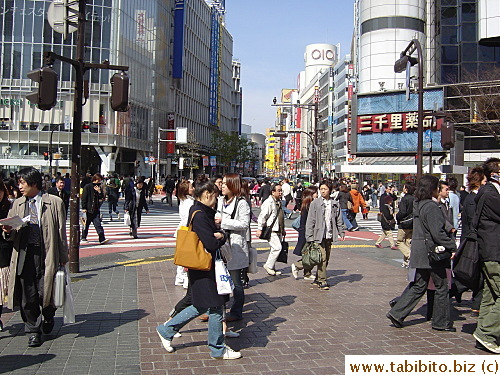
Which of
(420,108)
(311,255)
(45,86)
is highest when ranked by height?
(420,108)

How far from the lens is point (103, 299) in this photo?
7.52 metres

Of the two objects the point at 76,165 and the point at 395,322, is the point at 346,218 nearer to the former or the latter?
the point at 76,165

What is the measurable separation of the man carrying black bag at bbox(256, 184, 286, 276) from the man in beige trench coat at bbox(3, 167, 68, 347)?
398 cm

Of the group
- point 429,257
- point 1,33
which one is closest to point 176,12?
point 1,33

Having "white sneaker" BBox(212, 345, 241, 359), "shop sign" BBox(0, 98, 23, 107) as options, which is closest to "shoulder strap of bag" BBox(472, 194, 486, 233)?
"white sneaker" BBox(212, 345, 241, 359)

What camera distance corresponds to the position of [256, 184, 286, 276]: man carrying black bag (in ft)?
29.4

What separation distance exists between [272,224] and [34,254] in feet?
14.8

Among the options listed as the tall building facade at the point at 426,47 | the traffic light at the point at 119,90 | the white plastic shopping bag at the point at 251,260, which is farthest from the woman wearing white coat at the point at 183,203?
the tall building facade at the point at 426,47

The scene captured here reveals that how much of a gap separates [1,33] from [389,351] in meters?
51.1

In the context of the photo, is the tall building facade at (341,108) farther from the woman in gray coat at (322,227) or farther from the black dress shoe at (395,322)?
the black dress shoe at (395,322)

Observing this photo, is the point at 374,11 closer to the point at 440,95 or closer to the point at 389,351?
the point at 440,95

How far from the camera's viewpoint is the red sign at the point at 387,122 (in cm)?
4619

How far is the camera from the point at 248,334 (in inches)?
232

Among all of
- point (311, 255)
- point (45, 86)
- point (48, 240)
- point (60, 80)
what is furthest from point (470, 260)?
point (60, 80)
